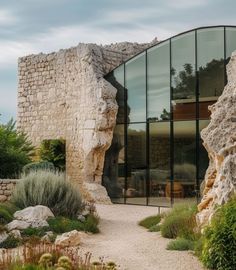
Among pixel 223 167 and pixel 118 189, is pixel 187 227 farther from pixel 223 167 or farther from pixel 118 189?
pixel 118 189

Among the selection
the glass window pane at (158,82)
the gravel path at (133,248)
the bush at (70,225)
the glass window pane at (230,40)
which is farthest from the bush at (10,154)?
the glass window pane at (230,40)

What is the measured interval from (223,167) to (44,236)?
3825mm

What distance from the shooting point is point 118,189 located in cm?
1883

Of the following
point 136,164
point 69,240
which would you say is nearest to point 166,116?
point 136,164

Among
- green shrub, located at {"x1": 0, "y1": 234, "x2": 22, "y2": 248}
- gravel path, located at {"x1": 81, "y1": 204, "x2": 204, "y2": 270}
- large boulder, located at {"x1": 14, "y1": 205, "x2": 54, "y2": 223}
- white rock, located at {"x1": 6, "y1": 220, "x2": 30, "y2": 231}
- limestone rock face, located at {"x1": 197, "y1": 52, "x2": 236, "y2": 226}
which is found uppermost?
limestone rock face, located at {"x1": 197, "y1": 52, "x2": 236, "y2": 226}

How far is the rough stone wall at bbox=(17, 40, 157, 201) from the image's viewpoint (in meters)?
18.6

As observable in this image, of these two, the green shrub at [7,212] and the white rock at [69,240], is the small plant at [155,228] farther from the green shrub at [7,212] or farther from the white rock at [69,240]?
the green shrub at [7,212]

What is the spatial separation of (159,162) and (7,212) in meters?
7.02

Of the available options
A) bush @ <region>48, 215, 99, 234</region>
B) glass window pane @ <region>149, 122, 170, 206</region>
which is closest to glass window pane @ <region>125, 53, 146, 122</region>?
glass window pane @ <region>149, 122, 170, 206</region>

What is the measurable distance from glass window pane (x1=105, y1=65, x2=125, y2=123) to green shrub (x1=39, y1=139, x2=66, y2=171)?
268cm

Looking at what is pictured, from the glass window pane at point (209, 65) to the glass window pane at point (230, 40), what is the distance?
0.53 feet

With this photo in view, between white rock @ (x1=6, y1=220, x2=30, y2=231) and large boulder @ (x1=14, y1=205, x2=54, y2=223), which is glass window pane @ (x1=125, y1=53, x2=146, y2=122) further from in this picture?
white rock @ (x1=6, y1=220, x2=30, y2=231)

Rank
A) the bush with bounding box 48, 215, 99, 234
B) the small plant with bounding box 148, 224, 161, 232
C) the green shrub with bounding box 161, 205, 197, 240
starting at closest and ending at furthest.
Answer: the green shrub with bounding box 161, 205, 197, 240 → the bush with bounding box 48, 215, 99, 234 → the small plant with bounding box 148, 224, 161, 232

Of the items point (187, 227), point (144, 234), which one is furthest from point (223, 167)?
point (144, 234)
